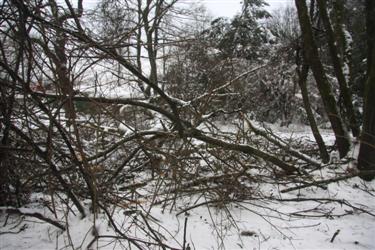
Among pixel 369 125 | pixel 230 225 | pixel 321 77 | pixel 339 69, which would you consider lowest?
pixel 230 225

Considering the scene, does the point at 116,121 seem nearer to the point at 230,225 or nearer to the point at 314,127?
the point at 230,225

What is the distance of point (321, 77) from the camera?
202 inches

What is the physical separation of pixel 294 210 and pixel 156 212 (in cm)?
Answer: 146

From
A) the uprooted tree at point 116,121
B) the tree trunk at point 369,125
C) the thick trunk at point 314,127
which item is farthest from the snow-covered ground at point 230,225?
the thick trunk at point 314,127

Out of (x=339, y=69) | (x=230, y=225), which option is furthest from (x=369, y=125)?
(x=230, y=225)

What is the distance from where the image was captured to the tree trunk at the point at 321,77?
16.5 feet

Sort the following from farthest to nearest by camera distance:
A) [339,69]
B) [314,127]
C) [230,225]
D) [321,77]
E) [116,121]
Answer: [314,127]
[339,69]
[321,77]
[116,121]
[230,225]

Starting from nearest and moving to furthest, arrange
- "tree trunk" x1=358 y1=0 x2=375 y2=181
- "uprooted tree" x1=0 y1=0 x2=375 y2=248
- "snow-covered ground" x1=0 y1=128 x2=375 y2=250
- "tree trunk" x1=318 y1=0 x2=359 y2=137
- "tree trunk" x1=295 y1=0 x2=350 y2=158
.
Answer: "uprooted tree" x1=0 y1=0 x2=375 y2=248 < "snow-covered ground" x1=0 y1=128 x2=375 y2=250 < "tree trunk" x1=358 y1=0 x2=375 y2=181 < "tree trunk" x1=295 y1=0 x2=350 y2=158 < "tree trunk" x1=318 y1=0 x2=359 y2=137

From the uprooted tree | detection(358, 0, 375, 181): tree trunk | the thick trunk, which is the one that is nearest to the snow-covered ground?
the uprooted tree

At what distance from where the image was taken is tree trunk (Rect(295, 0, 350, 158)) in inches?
198

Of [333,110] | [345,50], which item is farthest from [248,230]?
[345,50]

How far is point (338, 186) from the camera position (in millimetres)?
4320

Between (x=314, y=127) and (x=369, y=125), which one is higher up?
(x=369, y=125)

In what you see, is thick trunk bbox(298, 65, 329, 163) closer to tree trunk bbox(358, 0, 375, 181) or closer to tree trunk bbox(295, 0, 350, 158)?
tree trunk bbox(295, 0, 350, 158)
